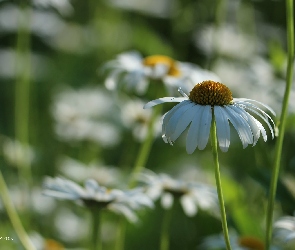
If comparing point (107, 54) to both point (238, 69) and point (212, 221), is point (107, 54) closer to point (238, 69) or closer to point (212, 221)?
point (238, 69)

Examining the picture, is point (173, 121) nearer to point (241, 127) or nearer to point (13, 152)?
point (241, 127)

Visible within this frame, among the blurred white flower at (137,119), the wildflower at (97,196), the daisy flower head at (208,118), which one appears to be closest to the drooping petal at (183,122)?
the daisy flower head at (208,118)

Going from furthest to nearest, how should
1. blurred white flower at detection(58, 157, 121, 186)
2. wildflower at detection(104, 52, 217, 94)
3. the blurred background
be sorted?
blurred white flower at detection(58, 157, 121, 186)
the blurred background
wildflower at detection(104, 52, 217, 94)

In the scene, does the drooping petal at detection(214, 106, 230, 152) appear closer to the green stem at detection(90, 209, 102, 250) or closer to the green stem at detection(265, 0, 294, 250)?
the green stem at detection(265, 0, 294, 250)

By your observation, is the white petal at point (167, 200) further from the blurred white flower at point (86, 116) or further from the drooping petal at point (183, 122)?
the blurred white flower at point (86, 116)

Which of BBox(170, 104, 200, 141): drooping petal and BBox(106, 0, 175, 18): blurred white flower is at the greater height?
BBox(106, 0, 175, 18): blurred white flower

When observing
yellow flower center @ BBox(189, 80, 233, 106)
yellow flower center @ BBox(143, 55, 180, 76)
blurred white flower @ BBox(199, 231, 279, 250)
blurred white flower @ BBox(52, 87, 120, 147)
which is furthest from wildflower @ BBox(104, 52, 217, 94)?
blurred white flower @ BBox(52, 87, 120, 147)

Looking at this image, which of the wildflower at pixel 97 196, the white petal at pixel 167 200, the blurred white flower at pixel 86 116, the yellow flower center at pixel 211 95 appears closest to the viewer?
the yellow flower center at pixel 211 95
